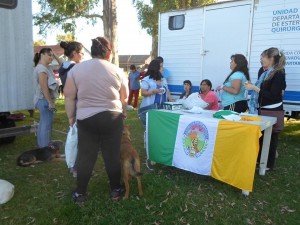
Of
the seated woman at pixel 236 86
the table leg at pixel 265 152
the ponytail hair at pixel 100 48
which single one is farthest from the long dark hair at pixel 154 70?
the table leg at pixel 265 152

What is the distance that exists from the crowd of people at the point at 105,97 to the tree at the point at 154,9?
14.1 meters

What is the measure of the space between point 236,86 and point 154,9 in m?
15.6

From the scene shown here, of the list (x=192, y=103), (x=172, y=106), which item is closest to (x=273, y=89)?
(x=192, y=103)

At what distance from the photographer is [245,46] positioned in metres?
6.50

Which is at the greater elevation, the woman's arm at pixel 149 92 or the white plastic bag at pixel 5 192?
the woman's arm at pixel 149 92

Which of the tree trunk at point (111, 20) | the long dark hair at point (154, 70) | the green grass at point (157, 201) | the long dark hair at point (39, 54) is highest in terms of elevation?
the tree trunk at point (111, 20)

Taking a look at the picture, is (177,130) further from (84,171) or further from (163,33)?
(163,33)

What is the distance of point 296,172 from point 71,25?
43.1ft

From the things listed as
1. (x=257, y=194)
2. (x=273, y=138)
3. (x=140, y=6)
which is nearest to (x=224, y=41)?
(x=273, y=138)

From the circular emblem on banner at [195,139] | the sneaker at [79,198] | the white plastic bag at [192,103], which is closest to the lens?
the sneaker at [79,198]

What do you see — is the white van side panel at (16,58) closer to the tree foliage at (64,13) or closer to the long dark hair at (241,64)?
the long dark hair at (241,64)

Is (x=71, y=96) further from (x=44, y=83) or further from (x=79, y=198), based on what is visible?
(x=44, y=83)

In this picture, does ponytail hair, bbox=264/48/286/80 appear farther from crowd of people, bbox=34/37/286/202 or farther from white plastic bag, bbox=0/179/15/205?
white plastic bag, bbox=0/179/15/205

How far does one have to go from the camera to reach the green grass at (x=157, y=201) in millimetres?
3318
